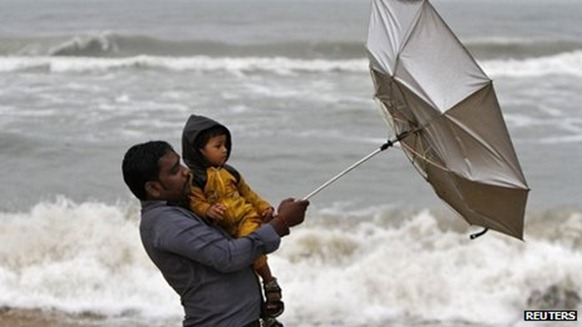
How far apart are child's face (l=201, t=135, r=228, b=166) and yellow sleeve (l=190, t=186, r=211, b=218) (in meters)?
0.11

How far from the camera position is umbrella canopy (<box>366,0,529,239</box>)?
2.48 meters

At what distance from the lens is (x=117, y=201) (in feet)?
25.9

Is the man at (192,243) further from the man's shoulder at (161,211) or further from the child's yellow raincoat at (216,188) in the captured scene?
the child's yellow raincoat at (216,188)

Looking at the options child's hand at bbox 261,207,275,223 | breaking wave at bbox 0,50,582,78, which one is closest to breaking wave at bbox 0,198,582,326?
child's hand at bbox 261,207,275,223

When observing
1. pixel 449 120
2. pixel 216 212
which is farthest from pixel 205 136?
pixel 449 120

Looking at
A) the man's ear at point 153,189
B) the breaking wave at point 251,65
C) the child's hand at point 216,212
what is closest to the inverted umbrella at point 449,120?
the child's hand at point 216,212

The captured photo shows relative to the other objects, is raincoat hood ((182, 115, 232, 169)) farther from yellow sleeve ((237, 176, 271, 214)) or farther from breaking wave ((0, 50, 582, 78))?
breaking wave ((0, 50, 582, 78))

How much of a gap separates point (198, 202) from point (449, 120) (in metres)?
0.84

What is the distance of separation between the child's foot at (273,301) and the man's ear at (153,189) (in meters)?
0.53

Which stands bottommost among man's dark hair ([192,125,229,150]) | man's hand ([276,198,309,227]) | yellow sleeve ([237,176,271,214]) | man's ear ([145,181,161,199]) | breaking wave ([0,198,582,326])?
breaking wave ([0,198,582,326])

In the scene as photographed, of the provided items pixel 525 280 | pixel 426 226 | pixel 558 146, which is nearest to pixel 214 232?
pixel 525 280

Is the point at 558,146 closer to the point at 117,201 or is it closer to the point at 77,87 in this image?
the point at 117,201

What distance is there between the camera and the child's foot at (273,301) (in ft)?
8.05

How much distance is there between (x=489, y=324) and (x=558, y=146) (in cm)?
528
